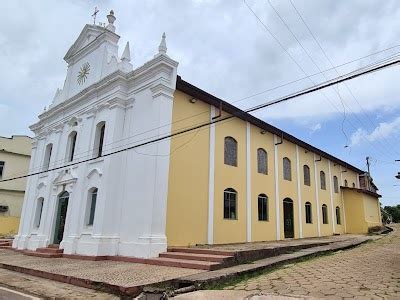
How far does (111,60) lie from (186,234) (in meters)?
8.57

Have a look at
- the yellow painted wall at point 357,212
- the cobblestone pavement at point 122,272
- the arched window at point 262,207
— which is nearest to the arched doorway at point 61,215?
the cobblestone pavement at point 122,272

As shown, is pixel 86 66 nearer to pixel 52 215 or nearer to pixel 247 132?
pixel 52 215

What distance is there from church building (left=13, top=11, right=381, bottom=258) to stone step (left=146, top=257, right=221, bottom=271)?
2.33 ft

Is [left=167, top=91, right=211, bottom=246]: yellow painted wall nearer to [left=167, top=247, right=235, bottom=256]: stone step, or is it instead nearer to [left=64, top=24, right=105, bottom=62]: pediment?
[left=167, top=247, right=235, bottom=256]: stone step

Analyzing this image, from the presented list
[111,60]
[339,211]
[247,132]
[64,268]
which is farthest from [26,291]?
[339,211]

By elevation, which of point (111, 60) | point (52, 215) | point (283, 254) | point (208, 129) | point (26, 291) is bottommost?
point (26, 291)

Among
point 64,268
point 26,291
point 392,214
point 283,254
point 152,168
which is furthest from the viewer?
point 392,214

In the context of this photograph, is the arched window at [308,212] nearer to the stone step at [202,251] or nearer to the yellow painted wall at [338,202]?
the yellow painted wall at [338,202]

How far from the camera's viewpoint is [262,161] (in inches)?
707

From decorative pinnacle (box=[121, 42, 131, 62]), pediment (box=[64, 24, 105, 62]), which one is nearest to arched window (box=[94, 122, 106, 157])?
decorative pinnacle (box=[121, 42, 131, 62])

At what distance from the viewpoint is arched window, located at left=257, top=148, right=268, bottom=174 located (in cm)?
1766

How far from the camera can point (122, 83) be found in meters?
14.5

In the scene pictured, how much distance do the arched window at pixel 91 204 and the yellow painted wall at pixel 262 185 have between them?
723 centimetres

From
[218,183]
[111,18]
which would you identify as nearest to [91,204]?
[218,183]
